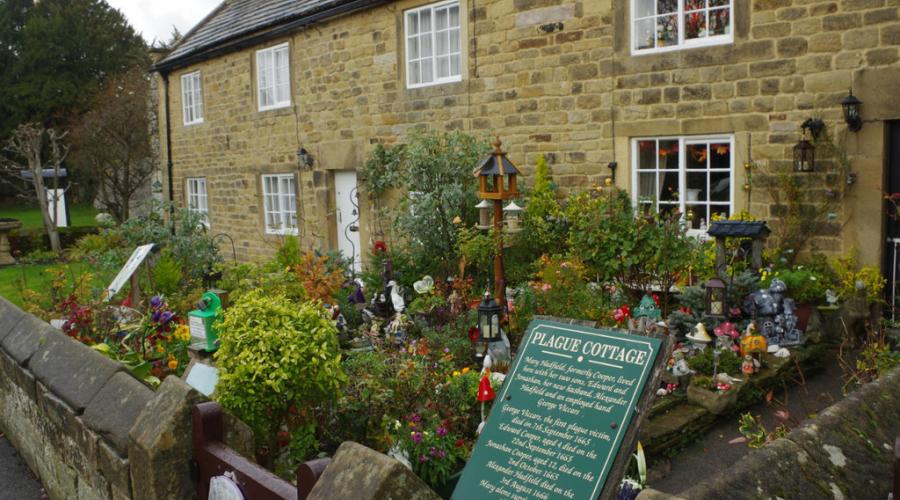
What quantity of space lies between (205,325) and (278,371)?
7.35 feet

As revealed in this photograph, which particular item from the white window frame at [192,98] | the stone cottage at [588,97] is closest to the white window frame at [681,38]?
the stone cottage at [588,97]

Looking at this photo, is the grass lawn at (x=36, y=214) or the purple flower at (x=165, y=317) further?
the grass lawn at (x=36, y=214)

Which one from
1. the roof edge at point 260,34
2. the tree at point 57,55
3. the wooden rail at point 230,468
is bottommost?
the wooden rail at point 230,468

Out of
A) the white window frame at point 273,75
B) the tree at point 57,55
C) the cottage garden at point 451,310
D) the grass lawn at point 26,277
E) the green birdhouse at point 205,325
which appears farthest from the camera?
the tree at point 57,55

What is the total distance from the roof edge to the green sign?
11.0 metres

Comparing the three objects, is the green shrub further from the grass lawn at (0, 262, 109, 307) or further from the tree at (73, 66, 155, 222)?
the tree at (73, 66, 155, 222)

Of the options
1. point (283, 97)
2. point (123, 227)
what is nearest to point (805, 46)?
point (123, 227)

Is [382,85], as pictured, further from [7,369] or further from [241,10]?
[7,369]

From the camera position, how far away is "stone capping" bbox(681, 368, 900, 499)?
95.0 inches

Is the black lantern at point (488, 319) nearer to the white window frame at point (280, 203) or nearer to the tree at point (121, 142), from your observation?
the white window frame at point (280, 203)

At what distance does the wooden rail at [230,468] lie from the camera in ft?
9.43

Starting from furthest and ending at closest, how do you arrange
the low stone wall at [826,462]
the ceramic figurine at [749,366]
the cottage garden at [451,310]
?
1. the ceramic figurine at [749,366]
2. the cottage garden at [451,310]
3. the low stone wall at [826,462]

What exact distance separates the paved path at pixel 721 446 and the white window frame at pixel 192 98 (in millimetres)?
15769

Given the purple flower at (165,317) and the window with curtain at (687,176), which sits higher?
the window with curtain at (687,176)
